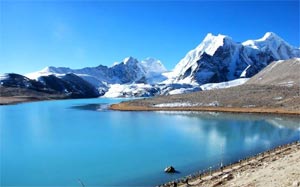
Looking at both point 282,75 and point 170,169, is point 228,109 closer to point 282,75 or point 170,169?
point 282,75

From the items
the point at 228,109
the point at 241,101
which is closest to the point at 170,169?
the point at 228,109

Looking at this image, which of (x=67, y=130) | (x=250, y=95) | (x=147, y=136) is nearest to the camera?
(x=147, y=136)

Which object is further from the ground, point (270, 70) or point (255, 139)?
point (270, 70)

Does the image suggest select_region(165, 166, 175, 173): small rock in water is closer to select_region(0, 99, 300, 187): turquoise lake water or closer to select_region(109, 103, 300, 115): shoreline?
select_region(0, 99, 300, 187): turquoise lake water

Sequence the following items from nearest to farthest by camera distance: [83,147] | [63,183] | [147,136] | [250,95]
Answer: [63,183] < [83,147] < [147,136] < [250,95]

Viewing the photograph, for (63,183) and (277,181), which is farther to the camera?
(63,183)

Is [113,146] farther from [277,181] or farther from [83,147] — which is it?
[277,181]

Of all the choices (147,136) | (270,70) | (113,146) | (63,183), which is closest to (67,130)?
(147,136)

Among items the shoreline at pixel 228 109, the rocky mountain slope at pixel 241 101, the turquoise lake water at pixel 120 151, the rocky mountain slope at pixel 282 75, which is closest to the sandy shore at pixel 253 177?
the turquoise lake water at pixel 120 151

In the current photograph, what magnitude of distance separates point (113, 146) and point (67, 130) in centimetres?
1908

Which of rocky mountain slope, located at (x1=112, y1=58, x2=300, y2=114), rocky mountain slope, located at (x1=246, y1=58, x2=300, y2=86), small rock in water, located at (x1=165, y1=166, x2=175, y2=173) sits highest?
rocky mountain slope, located at (x1=246, y1=58, x2=300, y2=86)

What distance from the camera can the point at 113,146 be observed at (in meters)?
44.0

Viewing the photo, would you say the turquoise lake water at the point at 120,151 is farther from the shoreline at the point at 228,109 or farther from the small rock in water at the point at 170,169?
the shoreline at the point at 228,109

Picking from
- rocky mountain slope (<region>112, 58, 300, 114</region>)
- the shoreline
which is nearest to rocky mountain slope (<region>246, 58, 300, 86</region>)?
rocky mountain slope (<region>112, 58, 300, 114</region>)
